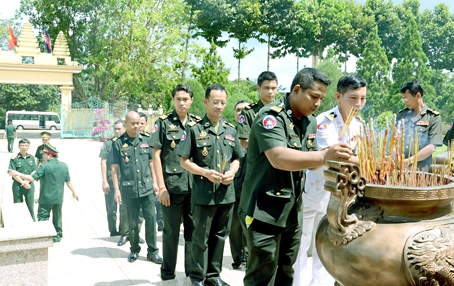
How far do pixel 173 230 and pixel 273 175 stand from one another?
155cm

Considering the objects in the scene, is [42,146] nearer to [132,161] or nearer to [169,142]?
[132,161]

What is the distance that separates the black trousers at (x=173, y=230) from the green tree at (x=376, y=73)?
2552 cm

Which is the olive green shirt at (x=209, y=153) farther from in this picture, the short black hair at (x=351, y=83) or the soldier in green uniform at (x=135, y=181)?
the soldier in green uniform at (x=135, y=181)

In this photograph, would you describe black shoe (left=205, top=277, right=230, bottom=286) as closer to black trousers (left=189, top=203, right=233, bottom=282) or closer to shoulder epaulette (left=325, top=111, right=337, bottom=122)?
black trousers (left=189, top=203, right=233, bottom=282)

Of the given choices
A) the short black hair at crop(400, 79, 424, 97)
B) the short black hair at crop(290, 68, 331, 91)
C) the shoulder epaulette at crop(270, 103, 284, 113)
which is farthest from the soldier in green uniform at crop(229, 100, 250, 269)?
the short black hair at crop(290, 68, 331, 91)

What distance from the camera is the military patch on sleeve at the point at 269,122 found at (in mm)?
2332

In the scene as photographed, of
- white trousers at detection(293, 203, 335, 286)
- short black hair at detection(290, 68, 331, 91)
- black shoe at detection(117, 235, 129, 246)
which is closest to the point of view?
short black hair at detection(290, 68, 331, 91)

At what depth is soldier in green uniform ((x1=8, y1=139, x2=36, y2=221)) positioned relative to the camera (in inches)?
247

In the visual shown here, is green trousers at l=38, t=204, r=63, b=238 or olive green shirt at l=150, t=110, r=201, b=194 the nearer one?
olive green shirt at l=150, t=110, r=201, b=194

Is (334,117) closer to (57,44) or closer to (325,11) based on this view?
(57,44)

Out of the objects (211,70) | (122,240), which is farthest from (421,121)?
(211,70)

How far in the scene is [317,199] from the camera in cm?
318

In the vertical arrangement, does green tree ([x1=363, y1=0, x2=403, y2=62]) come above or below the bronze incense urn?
above

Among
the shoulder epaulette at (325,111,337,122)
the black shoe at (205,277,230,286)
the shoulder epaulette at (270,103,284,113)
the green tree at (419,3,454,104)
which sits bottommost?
the black shoe at (205,277,230,286)
